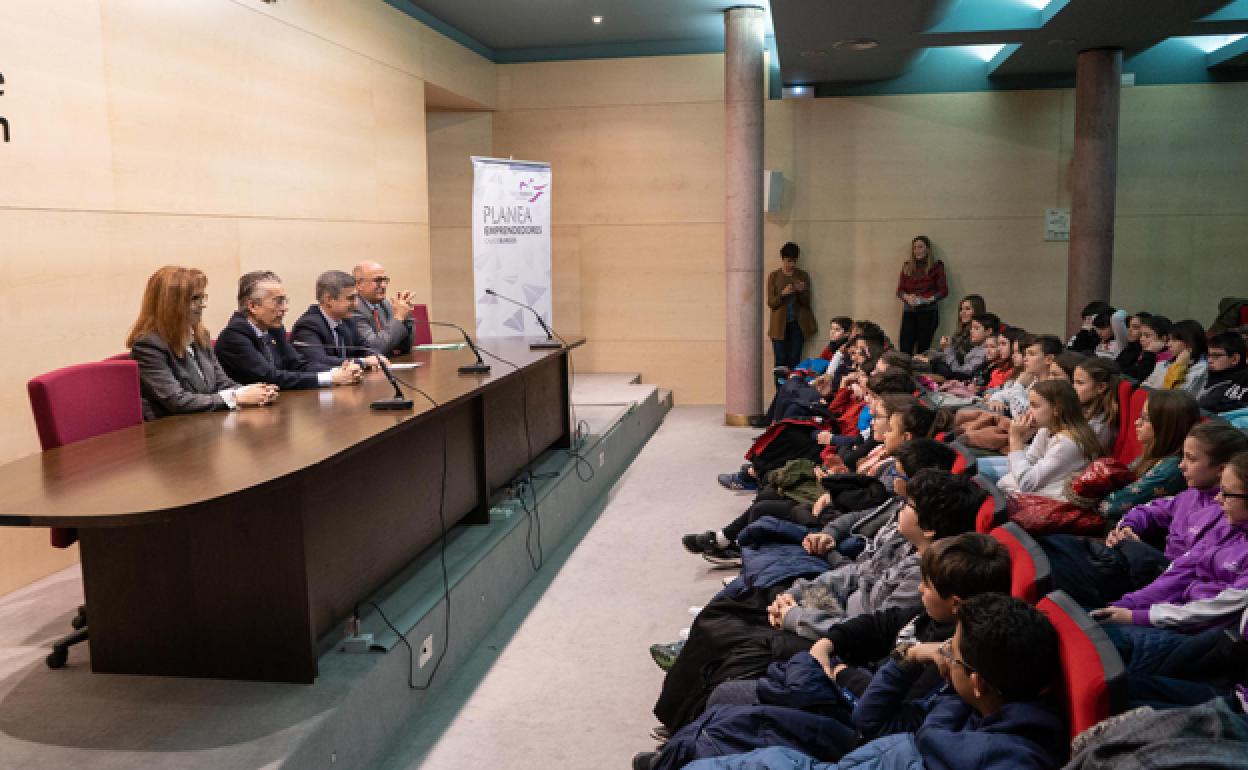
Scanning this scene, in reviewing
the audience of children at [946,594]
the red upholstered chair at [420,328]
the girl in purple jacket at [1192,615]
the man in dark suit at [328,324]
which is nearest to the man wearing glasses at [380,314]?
the man in dark suit at [328,324]

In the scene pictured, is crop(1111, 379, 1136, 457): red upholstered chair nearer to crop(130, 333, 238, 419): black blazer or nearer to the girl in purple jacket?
the girl in purple jacket

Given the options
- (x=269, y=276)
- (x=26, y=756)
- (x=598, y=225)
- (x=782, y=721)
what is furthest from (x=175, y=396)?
(x=598, y=225)

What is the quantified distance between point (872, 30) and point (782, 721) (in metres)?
5.95

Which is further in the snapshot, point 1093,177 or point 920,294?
point 920,294

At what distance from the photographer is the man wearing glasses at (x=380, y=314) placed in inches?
212

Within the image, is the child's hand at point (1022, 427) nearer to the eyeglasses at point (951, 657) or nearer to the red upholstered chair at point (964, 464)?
the red upholstered chair at point (964, 464)

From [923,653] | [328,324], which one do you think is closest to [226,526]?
[923,653]

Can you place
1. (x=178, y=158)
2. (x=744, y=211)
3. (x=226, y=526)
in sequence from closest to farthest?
(x=226, y=526)
(x=178, y=158)
(x=744, y=211)

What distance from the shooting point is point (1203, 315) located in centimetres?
931

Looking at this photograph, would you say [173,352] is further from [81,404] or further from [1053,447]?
[1053,447]

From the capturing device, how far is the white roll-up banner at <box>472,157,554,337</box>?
7316 mm

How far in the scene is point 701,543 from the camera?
471 centimetres

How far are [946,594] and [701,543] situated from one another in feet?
7.99

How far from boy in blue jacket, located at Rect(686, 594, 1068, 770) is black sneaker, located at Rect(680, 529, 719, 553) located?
259 centimetres
